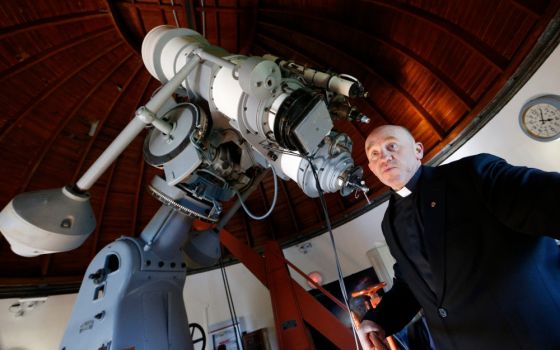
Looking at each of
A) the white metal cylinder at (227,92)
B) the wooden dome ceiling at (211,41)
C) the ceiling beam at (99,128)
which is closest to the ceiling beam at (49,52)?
the wooden dome ceiling at (211,41)

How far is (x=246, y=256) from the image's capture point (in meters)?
3.48

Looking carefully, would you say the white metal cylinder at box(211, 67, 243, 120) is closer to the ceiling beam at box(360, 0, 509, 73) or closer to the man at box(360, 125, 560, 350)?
the man at box(360, 125, 560, 350)

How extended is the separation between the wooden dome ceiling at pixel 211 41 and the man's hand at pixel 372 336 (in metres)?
4.24

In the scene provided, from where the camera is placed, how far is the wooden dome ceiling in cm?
415

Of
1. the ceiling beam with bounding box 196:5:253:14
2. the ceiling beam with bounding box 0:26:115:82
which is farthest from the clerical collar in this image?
the ceiling beam with bounding box 0:26:115:82

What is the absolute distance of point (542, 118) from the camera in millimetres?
3877

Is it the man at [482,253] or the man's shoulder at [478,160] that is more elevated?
the man's shoulder at [478,160]

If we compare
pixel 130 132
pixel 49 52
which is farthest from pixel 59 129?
pixel 130 132

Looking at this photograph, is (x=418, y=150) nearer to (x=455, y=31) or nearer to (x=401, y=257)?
(x=401, y=257)

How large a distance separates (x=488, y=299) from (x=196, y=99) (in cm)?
236

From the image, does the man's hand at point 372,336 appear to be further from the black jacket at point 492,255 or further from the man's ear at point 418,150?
the man's ear at point 418,150

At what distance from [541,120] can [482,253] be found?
446cm

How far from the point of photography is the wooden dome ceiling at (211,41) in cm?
415

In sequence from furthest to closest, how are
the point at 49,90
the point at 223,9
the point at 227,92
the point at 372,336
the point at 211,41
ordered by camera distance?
the point at 211,41 → the point at 49,90 → the point at 223,9 → the point at 227,92 → the point at 372,336
